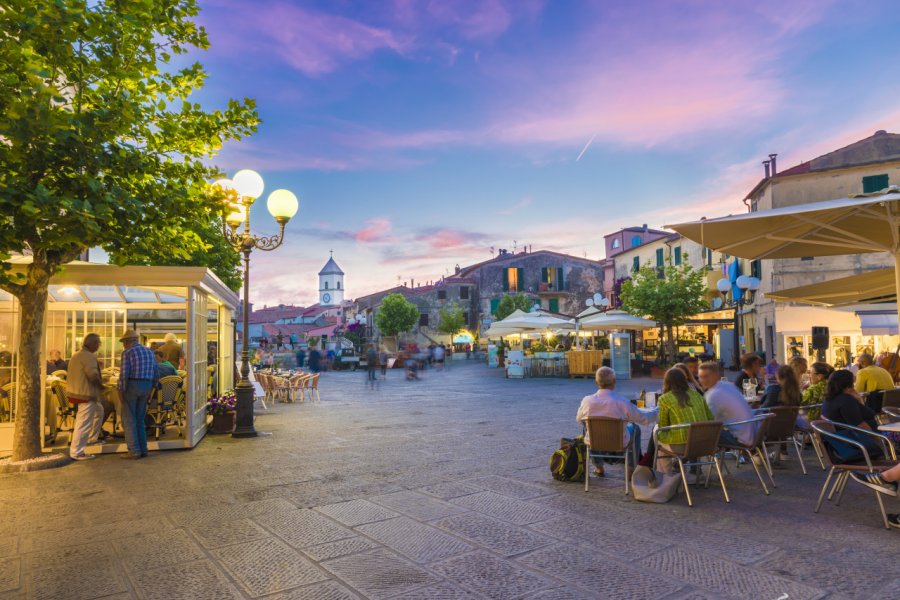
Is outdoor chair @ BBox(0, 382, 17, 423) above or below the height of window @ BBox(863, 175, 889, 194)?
below

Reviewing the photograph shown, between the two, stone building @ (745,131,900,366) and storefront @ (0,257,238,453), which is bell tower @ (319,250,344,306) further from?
storefront @ (0,257,238,453)

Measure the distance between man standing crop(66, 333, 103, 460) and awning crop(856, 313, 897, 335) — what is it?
15557 millimetres

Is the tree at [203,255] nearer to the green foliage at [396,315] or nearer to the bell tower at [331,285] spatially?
the green foliage at [396,315]

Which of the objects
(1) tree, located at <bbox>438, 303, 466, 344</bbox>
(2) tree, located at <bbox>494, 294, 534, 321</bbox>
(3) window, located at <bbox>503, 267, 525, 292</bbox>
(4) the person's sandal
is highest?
(3) window, located at <bbox>503, 267, 525, 292</bbox>

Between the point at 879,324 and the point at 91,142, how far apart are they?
1589 cm

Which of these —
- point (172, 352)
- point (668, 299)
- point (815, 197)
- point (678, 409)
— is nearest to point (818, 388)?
point (678, 409)

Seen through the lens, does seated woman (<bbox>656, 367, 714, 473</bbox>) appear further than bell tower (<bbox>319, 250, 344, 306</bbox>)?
No

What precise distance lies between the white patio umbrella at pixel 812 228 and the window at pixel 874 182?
758 inches

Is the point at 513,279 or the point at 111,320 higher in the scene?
the point at 513,279

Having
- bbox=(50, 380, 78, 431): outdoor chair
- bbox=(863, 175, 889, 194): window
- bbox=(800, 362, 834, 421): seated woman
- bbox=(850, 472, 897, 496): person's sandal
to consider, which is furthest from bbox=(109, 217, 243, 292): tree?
bbox=(863, 175, 889, 194): window

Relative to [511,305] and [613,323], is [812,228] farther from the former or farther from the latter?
[511,305]

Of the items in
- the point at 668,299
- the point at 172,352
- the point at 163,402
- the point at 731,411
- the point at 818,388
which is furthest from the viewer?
the point at 668,299

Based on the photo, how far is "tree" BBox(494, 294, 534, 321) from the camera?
161 ft

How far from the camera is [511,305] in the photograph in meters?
49.3
